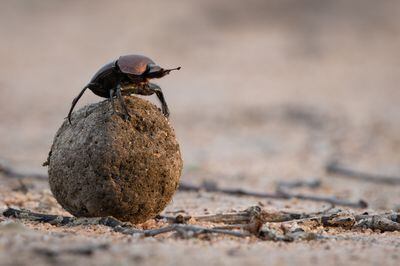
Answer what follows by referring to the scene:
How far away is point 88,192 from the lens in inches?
186

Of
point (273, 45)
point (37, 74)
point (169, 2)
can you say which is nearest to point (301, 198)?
point (37, 74)

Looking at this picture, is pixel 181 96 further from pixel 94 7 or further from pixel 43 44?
pixel 94 7

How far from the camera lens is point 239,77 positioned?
66.2 feet

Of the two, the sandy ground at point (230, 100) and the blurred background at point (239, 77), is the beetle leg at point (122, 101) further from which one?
the blurred background at point (239, 77)

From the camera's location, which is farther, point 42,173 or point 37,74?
point 37,74

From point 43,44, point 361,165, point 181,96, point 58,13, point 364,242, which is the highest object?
point 58,13

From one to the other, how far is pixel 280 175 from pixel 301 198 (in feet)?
7.12

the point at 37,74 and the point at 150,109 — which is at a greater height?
the point at 37,74

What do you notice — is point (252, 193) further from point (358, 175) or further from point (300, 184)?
point (358, 175)

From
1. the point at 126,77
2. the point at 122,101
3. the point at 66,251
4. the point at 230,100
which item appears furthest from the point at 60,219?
the point at 230,100

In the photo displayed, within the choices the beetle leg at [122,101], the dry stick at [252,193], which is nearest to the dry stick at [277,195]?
the dry stick at [252,193]

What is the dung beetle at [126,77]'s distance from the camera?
4.69 m

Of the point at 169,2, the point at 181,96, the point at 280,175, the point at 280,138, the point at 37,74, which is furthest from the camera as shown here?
the point at 169,2

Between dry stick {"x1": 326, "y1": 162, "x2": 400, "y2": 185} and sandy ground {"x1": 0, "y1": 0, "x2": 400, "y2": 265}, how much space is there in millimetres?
221
